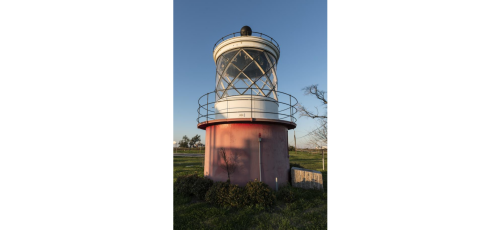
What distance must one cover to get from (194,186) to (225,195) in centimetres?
177

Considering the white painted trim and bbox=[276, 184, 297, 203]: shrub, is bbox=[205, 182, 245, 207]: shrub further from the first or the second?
the white painted trim

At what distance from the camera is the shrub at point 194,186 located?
799 centimetres

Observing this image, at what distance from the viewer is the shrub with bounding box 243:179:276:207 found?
6855 mm

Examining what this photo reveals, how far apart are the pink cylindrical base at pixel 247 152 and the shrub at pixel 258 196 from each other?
2.89 feet

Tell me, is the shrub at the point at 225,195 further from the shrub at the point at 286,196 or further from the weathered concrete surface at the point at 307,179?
the weathered concrete surface at the point at 307,179

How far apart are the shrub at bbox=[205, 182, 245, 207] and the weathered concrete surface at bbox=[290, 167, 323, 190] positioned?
2.99 metres

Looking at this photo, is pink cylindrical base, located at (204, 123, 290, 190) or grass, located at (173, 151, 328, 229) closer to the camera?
grass, located at (173, 151, 328, 229)

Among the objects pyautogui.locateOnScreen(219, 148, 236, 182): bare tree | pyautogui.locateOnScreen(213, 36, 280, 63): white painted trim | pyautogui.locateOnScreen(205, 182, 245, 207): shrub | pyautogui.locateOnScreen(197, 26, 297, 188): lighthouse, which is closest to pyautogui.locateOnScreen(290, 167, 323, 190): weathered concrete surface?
pyautogui.locateOnScreen(197, 26, 297, 188): lighthouse
